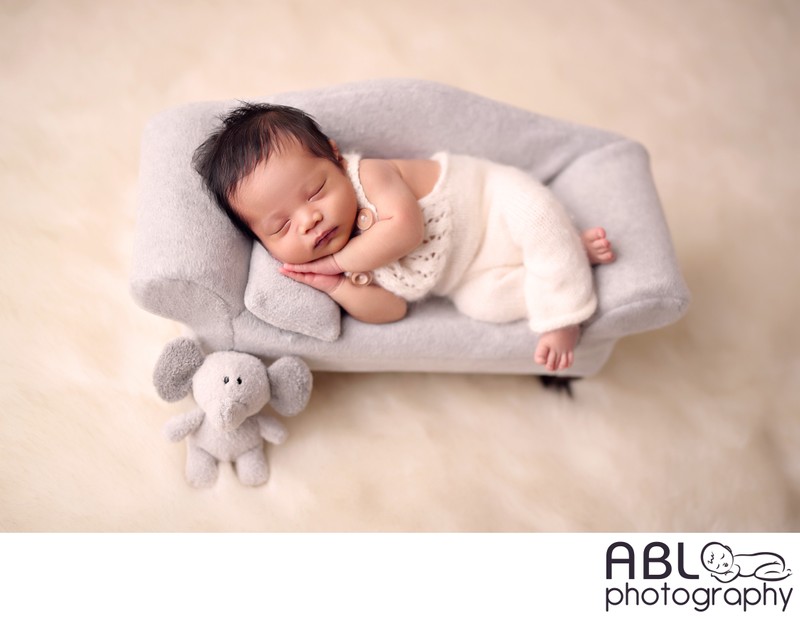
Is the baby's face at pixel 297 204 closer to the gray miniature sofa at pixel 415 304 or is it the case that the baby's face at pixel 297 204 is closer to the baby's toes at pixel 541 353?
the gray miniature sofa at pixel 415 304

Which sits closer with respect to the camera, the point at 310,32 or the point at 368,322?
the point at 368,322

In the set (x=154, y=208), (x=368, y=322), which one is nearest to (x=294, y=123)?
(x=154, y=208)

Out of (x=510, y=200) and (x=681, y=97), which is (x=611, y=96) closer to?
(x=681, y=97)

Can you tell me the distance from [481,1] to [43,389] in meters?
1.98

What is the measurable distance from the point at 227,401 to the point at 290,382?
152 mm

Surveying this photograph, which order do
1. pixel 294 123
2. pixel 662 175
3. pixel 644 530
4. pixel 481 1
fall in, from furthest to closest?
pixel 481 1 → pixel 662 175 → pixel 644 530 → pixel 294 123

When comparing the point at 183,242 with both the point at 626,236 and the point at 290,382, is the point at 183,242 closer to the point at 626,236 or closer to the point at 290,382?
the point at 290,382

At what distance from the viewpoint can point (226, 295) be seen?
1.38 meters

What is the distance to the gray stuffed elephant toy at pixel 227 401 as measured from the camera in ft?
4.78

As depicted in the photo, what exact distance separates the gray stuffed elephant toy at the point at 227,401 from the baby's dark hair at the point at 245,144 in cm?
31

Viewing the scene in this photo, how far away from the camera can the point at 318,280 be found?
143 centimetres

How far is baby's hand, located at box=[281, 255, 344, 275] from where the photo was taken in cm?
142
